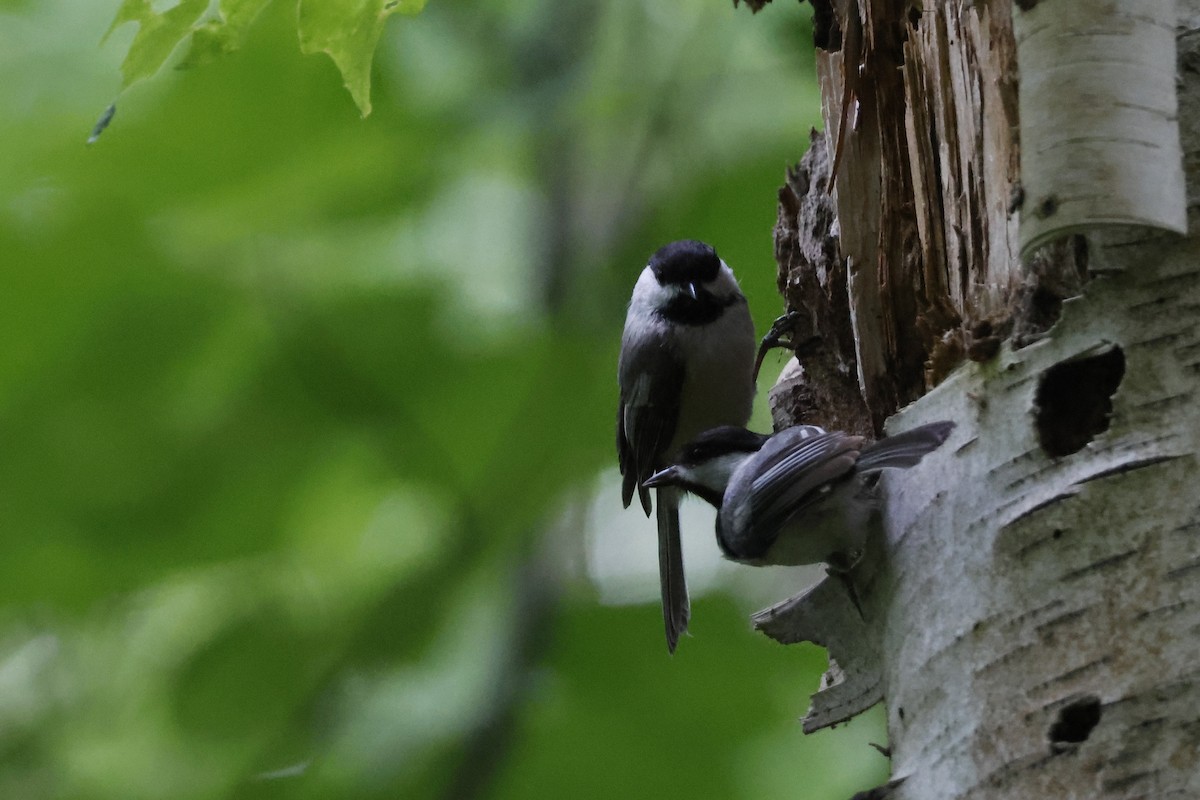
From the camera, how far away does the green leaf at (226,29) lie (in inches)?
68.0

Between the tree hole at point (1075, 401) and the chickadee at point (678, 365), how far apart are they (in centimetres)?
197

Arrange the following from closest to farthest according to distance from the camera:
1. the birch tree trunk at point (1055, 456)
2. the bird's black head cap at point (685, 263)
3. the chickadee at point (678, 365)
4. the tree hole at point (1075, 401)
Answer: the birch tree trunk at point (1055, 456) < the tree hole at point (1075, 401) < the bird's black head cap at point (685, 263) < the chickadee at point (678, 365)

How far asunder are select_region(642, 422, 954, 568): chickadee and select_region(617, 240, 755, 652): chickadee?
1.54 m

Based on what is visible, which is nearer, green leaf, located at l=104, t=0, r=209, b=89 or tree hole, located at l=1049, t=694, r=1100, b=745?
tree hole, located at l=1049, t=694, r=1100, b=745

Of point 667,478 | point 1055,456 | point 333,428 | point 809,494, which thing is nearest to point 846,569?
point 809,494

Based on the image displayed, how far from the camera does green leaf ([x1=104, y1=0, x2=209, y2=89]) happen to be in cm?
170

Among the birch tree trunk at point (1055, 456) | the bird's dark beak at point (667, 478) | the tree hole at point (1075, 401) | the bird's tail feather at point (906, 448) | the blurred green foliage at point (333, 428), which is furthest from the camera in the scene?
the blurred green foliage at point (333, 428)

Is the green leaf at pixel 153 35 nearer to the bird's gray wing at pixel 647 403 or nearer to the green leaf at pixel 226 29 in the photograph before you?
the green leaf at pixel 226 29

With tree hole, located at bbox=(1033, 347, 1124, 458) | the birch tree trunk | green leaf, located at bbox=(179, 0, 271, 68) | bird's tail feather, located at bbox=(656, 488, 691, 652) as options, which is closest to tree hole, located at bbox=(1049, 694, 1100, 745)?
the birch tree trunk

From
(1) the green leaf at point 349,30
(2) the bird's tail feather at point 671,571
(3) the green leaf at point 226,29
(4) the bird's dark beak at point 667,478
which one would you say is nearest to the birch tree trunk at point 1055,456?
(4) the bird's dark beak at point 667,478

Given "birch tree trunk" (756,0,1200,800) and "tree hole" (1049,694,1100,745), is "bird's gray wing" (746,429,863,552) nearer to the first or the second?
"birch tree trunk" (756,0,1200,800)

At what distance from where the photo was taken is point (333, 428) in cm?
279

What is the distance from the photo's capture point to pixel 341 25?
1716 millimetres

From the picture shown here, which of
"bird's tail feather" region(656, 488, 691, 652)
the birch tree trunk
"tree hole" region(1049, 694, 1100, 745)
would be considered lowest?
"tree hole" region(1049, 694, 1100, 745)
